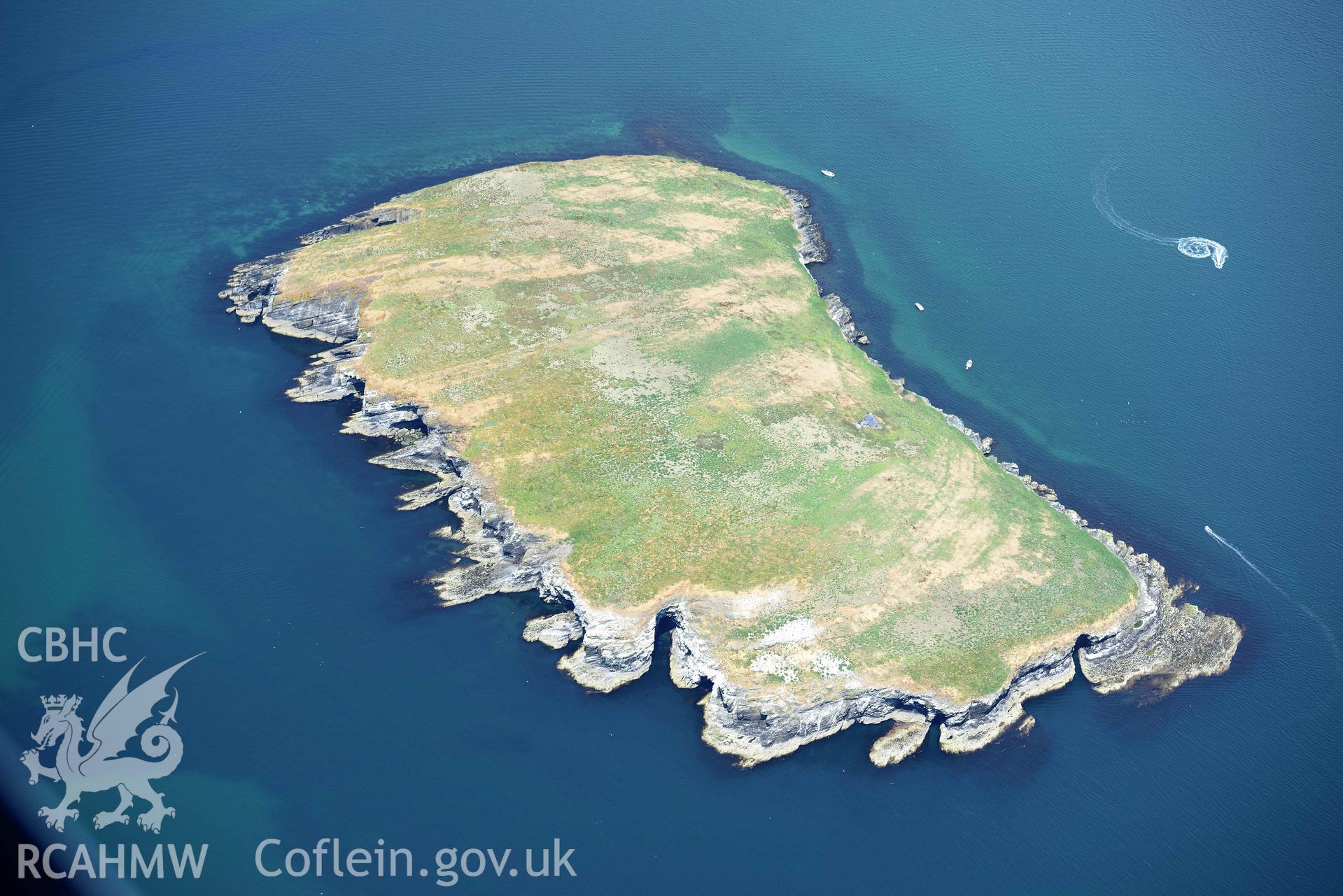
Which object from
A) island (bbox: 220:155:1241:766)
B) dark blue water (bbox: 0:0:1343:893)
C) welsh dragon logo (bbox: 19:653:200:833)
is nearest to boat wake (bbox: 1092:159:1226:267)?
dark blue water (bbox: 0:0:1343:893)

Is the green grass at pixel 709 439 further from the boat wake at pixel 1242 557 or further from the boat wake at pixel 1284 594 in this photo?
the boat wake at pixel 1284 594

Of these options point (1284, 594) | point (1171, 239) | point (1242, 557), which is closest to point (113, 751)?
point (1242, 557)

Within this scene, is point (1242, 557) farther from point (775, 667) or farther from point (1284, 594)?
point (775, 667)

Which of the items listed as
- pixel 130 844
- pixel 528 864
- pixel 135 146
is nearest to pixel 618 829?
pixel 528 864

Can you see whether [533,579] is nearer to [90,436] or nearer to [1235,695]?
[90,436]

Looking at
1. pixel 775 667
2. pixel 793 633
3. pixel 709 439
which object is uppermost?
pixel 709 439

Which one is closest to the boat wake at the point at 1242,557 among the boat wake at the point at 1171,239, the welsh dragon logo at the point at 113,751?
the boat wake at the point at 1171,239
